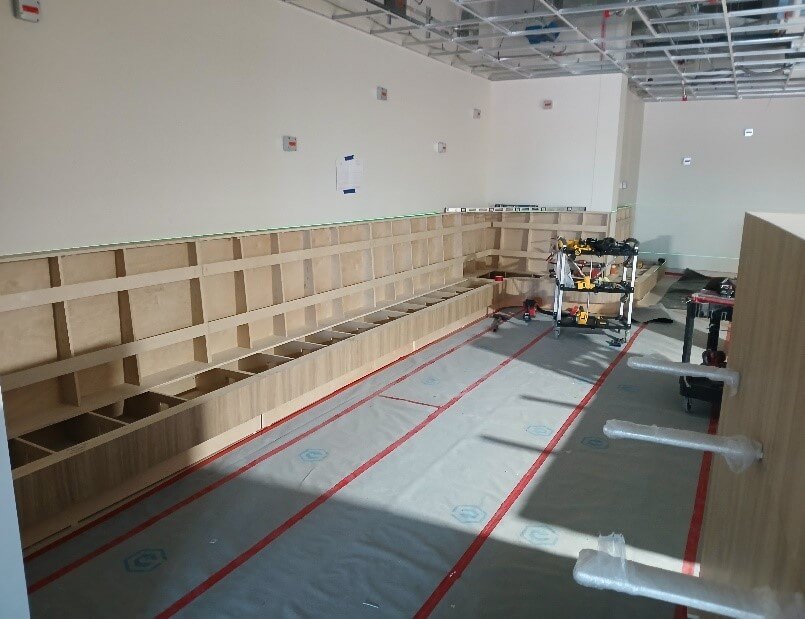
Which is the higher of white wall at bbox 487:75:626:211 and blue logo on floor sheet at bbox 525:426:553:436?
white wall at bbox 487:75:626:211

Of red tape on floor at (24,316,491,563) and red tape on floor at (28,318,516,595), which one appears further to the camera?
red tape on floor at (24,316,491,563)

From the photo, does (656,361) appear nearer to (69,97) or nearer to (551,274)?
(69,97)

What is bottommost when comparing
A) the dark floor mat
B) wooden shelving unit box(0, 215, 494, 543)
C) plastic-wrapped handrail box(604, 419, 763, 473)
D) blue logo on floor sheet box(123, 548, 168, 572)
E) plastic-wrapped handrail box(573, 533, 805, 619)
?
blue logo on floor sheet box(123, 548, 168, 572)

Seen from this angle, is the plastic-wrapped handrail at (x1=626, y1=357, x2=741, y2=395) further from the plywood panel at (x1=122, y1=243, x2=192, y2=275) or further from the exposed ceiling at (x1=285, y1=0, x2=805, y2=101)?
the exposed ceiling at (x1=285, y1=0, x2=805, y2=101)

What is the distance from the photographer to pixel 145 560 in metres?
2.89

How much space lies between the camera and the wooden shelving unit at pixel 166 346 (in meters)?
3.21

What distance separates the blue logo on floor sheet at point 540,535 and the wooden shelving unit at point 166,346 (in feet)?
6.46

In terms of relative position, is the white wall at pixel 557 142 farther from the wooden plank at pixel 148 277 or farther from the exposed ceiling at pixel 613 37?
the wooden plank at pixel 148 277

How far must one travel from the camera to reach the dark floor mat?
852 centimetres

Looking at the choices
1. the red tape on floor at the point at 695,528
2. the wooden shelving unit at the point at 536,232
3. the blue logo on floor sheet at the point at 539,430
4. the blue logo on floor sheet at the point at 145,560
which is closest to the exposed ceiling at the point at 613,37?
the wooden shelving unit at the point at 536,232

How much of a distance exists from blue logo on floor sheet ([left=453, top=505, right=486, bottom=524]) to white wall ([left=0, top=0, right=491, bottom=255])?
2.52m

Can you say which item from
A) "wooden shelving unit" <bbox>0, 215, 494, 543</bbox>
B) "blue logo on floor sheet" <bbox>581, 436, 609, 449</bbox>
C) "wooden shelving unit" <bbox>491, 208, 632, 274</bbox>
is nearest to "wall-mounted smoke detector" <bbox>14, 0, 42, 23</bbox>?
"wooden shelving unit" <bbox>0, 215, 494, 543</bbox>

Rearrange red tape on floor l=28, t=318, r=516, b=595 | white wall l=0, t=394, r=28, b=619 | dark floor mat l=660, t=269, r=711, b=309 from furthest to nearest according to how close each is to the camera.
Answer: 1. dark floor mat l=660, t=269, r=711, b=309
2. red tape on floor l=28, t=318, r=516, b=595
3. white wall l=0, t=394, r=28, b=619

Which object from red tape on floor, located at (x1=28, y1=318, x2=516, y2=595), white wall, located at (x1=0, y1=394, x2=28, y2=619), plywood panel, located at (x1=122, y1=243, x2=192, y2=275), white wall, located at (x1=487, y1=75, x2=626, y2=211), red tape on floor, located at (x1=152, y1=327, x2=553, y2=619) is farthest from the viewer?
white wall, located at (x1=487, y1=75, x2=626, y2=211)
